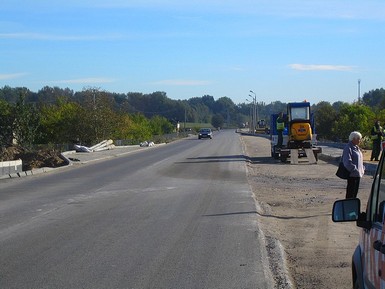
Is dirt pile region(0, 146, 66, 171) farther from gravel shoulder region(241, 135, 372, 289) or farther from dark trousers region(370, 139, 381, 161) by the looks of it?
dark trousers region(370, 139, 381, 161)

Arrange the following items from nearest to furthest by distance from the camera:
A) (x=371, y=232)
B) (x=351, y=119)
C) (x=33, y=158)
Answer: (x=371, y=232) → (x=33, y=158) → (x=351, y=119)

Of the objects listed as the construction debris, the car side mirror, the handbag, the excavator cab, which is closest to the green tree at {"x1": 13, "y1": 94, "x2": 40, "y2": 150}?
the construction debris

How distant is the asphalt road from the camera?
8214 mm

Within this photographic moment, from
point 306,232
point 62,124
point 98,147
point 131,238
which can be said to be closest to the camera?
point 131,238

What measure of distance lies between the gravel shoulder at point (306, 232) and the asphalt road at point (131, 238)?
0.35 meters

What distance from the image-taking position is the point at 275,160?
38875 millimetres

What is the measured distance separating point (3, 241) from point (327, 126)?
66056 mm

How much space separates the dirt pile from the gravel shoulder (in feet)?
45.7

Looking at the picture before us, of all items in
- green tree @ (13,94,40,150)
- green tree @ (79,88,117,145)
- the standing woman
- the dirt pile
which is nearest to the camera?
the standing woman

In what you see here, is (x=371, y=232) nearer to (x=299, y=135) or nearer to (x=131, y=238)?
(x=131, y=238)

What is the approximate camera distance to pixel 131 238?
11211 mm

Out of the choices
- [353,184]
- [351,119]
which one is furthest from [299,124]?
[351,119]

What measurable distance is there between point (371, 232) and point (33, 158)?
107 ft

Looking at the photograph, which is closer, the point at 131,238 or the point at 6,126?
the point at 131,238
